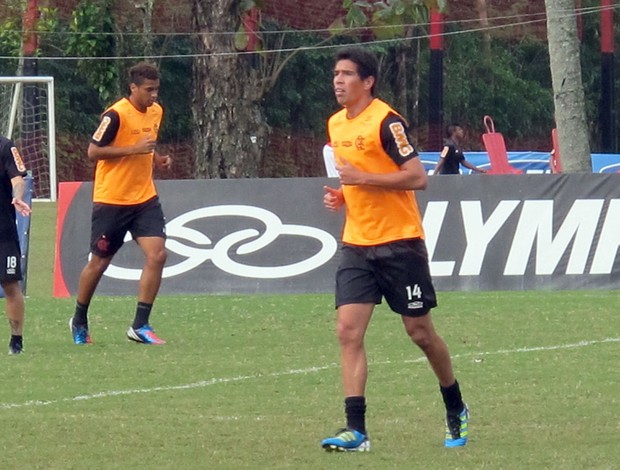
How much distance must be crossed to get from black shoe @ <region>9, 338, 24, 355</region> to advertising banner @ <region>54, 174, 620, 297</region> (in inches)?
→ 204

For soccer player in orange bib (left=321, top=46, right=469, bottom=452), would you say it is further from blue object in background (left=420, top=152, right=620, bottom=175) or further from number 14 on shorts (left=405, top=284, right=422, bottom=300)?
blue object in background (left=420, top=152, right=620, bottom=175)

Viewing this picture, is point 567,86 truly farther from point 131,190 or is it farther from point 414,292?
point 414,292

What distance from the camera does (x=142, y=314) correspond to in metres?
12.0

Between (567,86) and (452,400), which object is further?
(567,86)

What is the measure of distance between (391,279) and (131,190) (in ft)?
15.7

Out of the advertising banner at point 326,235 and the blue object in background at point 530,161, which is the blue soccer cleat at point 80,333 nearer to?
the advertising banner at point 326,235

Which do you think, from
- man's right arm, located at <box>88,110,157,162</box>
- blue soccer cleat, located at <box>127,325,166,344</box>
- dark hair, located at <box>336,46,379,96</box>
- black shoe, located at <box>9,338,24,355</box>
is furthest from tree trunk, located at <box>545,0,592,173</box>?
dark hair, located at <box>336,46,379,96</box>

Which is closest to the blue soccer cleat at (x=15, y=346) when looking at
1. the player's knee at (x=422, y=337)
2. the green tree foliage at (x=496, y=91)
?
the player's knee at (x=422, y=337)

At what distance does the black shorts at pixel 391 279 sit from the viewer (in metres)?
7.50

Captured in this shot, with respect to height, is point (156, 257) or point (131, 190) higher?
point (131, 190)

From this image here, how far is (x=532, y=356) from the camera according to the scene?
1122 centimetres

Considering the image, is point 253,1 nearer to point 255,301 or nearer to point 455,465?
point 455,465

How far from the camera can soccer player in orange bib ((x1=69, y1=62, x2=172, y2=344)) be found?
11.8 m

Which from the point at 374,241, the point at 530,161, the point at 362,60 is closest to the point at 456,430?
the point at 374,241
